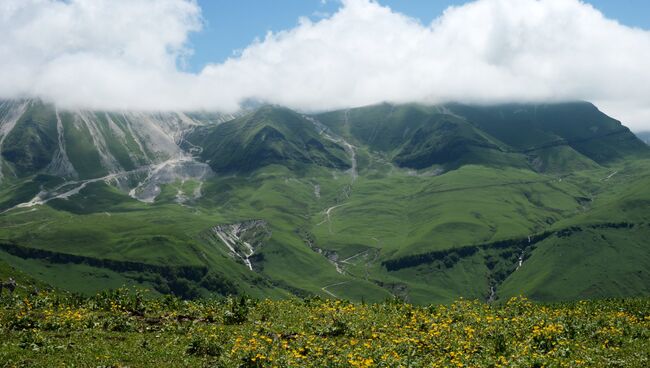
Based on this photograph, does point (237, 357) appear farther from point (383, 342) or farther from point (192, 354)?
point (383, 342)

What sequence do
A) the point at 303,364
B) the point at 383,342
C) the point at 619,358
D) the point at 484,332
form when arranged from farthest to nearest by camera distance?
1. the point at 484,332
2. the point at 383,342
3. the point at 619,358
4. the point at 303,364

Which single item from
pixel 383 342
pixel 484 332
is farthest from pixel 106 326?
pixel 484 332

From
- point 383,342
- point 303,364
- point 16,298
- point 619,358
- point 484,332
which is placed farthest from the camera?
point 16,298

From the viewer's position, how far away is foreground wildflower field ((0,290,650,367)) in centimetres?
2864

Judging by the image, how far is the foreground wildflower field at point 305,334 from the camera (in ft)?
94.0

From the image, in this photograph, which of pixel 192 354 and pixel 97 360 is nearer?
pixel 97 360

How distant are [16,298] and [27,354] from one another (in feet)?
48.5

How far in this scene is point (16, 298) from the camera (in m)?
41.1

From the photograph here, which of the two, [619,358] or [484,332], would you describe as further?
[484,332]

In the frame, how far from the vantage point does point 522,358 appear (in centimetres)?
2812

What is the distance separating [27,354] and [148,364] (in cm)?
607

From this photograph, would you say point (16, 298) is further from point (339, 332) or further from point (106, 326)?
point (339, 332)

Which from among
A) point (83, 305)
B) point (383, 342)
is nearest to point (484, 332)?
point (383, 342)

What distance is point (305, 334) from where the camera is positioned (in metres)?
34.9
